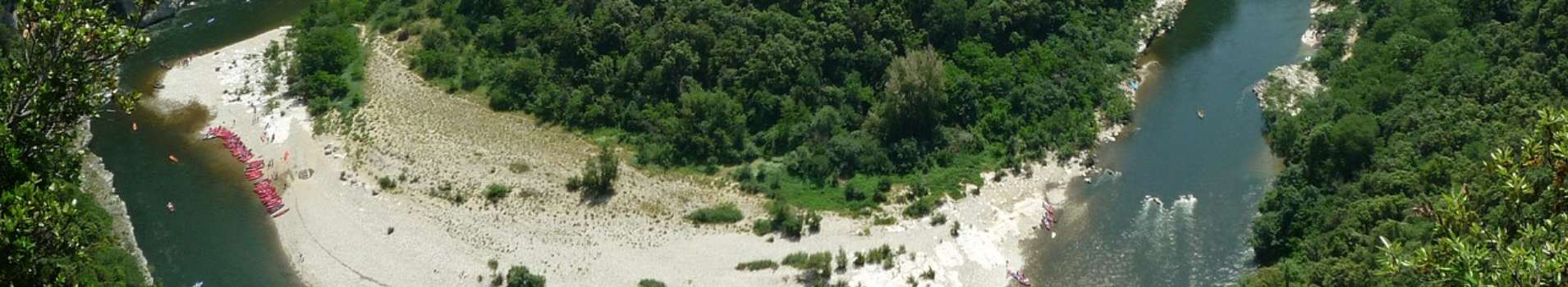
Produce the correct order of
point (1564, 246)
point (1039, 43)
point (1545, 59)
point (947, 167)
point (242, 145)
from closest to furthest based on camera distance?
point (1564, 246), point (1545, 59), point (947, 167), point (242, 145), point (1039, 43)

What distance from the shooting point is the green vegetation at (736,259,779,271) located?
147ft

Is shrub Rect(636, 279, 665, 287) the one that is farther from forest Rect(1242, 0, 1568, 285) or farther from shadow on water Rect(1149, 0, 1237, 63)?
shadow on water Rect(1149, 0, 1237, 63)

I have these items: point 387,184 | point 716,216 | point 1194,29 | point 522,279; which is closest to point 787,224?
point 716,216

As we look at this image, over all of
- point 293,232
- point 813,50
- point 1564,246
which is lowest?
point 293,232

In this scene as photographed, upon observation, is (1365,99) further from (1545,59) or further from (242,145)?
(242,145)

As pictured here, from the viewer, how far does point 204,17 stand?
71625mm

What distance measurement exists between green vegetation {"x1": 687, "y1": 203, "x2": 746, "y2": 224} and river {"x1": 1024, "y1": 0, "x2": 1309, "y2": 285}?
1201 centimetres

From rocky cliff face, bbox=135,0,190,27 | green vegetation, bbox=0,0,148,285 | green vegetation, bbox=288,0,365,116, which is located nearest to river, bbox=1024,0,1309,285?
green vegetation, bbox=0,0,148,285

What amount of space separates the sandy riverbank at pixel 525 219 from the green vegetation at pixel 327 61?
183cm

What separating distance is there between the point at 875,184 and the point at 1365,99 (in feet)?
76.3

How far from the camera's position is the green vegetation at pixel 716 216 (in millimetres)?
48094

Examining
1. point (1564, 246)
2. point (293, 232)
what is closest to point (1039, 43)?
point (293, 232)

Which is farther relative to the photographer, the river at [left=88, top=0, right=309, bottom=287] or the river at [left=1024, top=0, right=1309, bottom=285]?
the river at [left=88, top=0, right=309, bottom=287]

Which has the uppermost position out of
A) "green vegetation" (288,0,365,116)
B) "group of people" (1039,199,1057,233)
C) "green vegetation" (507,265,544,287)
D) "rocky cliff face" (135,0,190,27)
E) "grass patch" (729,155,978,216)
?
"rocky cliff face" (135,0,190,27)
